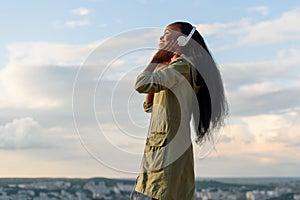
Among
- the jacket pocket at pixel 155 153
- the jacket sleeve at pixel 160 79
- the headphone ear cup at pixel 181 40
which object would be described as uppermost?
the headphone ear cup at pixel 181 40

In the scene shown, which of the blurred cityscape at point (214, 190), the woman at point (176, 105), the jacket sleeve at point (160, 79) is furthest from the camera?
the blurred cityscape at point (214, 190)

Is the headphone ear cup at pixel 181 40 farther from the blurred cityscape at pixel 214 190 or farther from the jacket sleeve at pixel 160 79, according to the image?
the blurred cityscape at pixel 214 190

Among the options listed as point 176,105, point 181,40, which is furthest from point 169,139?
point 181,40

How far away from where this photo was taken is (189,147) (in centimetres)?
314

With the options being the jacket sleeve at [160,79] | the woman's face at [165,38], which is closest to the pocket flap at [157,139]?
the jacket sleeve at [160,79]

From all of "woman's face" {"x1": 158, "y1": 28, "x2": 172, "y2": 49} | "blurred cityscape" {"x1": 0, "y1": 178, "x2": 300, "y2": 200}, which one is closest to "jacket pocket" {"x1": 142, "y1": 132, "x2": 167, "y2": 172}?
"woman's face" {"x1": 158, "y1": 28, "x2": 172, "y2": 49}

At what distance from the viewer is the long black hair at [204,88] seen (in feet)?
10.3

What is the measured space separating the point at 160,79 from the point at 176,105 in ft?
0.62

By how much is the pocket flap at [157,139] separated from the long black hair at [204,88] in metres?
0.23

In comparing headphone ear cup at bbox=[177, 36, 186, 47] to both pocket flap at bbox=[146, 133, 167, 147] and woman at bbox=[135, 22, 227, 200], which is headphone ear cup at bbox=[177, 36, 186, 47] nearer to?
woman at bbox=[135, 22, 227, 200]

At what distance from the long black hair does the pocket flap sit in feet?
0.76

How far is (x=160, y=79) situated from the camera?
9.64 ft

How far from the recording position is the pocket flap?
304 cm

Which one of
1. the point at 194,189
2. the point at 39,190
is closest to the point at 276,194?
the point at 39,190
